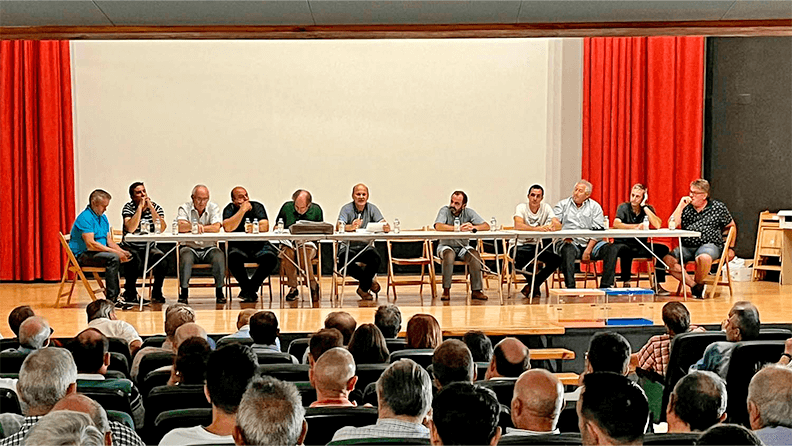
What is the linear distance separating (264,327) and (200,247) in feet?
12.0

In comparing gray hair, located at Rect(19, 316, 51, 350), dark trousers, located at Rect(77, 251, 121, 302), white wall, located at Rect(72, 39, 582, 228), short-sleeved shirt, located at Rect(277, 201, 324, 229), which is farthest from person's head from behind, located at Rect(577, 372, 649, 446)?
white wall, located at Rect(72, 39, 582, 228)

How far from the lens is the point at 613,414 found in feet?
8.36

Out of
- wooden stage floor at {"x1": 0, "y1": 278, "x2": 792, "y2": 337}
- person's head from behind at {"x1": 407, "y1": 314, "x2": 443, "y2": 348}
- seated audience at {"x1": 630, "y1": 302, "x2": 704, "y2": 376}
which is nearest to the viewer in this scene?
person's head from behind at {"x1": 407, "y1": 314, "x2": 443, "y2": 348}

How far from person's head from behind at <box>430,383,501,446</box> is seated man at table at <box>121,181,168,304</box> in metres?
5.91

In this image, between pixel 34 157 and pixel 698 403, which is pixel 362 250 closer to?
pixel 34 157

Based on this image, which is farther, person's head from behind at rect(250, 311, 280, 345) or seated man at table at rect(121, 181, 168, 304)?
seated man at table at rect(121, 181, 168, 304)

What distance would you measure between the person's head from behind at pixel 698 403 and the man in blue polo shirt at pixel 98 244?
A: 5721mm

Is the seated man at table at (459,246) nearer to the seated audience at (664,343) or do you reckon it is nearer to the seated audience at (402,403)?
the seated audience at (664,343)

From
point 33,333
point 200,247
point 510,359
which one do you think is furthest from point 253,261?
point 510,359

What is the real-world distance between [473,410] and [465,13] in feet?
9.52

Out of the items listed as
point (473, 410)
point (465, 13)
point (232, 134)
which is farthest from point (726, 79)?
point (473, 410)

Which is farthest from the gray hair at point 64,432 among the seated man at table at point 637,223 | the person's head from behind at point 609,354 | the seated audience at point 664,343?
the seated man at table at point 637,223

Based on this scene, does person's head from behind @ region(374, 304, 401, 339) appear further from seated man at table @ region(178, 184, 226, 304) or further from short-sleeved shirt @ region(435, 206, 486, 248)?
short-sleeved shirt @ region(435, 206, 486, 248)

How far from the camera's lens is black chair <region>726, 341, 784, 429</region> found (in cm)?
435
